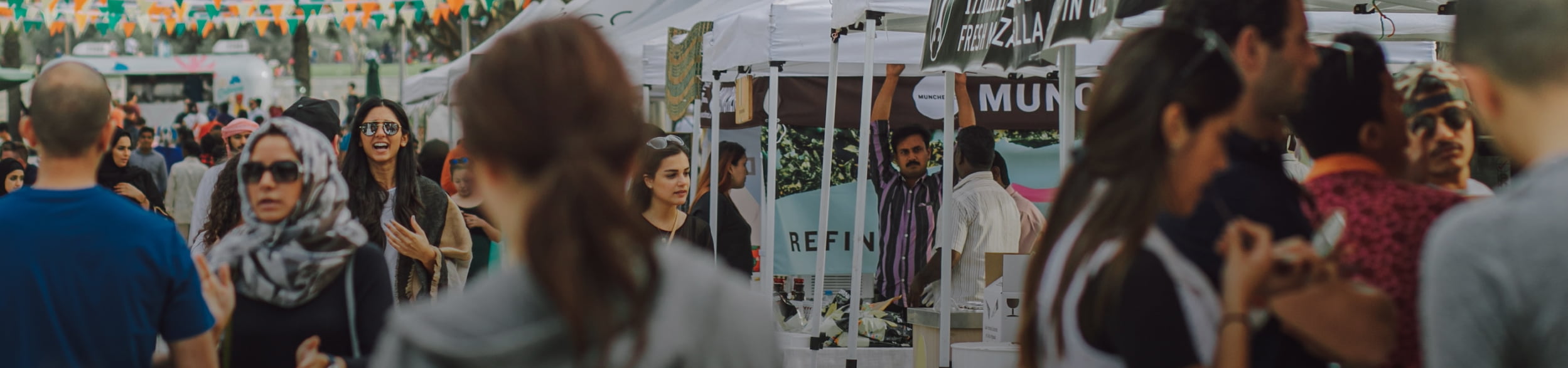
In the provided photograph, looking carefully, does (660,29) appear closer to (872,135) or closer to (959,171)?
(872,135)

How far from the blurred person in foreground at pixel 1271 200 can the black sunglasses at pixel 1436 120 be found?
0.57 m

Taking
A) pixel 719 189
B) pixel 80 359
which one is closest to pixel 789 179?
pixel 719 189

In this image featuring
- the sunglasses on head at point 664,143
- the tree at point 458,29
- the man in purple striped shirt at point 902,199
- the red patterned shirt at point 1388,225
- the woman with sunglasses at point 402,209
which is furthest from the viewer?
the tree at point 458,29

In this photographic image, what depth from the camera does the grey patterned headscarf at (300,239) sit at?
3.08 meters

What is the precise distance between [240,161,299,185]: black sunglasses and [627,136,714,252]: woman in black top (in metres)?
2.59

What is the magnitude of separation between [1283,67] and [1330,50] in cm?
25

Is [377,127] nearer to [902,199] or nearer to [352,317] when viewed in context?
[352,317]

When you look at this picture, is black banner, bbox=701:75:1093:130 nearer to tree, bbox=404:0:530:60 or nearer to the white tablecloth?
the white tablecloth

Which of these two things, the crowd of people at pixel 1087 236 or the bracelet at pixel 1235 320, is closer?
the crowd of people at pixel 1087 236

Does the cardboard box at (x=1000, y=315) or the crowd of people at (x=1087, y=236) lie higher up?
the crowd of people at (x=1087, y=236)

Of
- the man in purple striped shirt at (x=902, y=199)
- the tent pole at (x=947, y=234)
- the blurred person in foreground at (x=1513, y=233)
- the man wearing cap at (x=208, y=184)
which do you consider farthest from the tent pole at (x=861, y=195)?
the blurred person in foreground at (x=1513, y=233)

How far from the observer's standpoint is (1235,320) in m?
1.82

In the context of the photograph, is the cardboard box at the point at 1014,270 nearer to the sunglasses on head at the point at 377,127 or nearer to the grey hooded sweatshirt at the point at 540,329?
the sunglasses on head at the point at 377,127

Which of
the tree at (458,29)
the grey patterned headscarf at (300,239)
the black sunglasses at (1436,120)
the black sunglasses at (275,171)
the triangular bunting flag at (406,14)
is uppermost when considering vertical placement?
the tree at (458,29)
